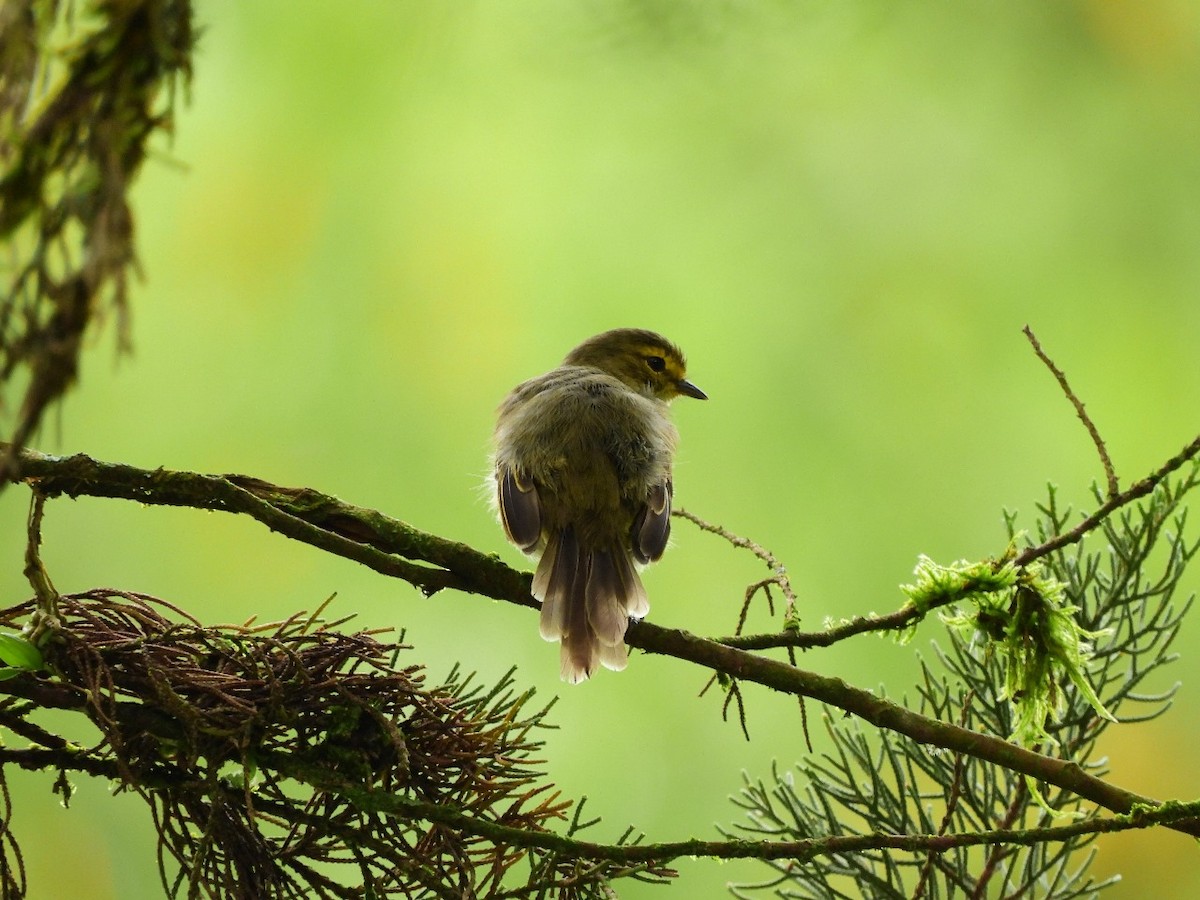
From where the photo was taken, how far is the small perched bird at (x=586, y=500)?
3734 mm

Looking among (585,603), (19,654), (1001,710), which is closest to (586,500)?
(585,603)

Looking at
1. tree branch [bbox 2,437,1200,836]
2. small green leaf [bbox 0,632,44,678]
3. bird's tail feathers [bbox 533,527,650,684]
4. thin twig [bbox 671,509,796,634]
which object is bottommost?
small green leaf [bbox 0,632,44,678]

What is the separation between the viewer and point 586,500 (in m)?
4.35

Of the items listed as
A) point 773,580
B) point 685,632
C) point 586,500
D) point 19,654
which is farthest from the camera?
point 586,500

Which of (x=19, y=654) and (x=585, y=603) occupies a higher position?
(x=585, y=603)

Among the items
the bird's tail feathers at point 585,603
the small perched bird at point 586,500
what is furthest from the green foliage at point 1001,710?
the small perched bird at point 586,500

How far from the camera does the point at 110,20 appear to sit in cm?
145

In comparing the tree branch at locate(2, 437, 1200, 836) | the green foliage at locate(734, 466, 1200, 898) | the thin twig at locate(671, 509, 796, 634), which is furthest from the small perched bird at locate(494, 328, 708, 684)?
the tree branch at locate(2, 437, 1200, 836)

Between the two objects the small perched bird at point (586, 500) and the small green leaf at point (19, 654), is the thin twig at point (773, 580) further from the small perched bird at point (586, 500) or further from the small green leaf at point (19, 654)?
the small green leaf at point (19, 654)

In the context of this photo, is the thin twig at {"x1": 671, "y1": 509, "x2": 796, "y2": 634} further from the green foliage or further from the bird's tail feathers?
the bird's tail feathers

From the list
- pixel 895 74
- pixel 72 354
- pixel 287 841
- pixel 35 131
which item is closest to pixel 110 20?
pixel 35 131

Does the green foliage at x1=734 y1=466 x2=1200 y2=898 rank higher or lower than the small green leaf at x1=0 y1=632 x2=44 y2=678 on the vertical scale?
higher

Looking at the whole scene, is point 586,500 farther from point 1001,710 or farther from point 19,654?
point 19,654

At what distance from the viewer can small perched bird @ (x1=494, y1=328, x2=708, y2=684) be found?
3.73 m
